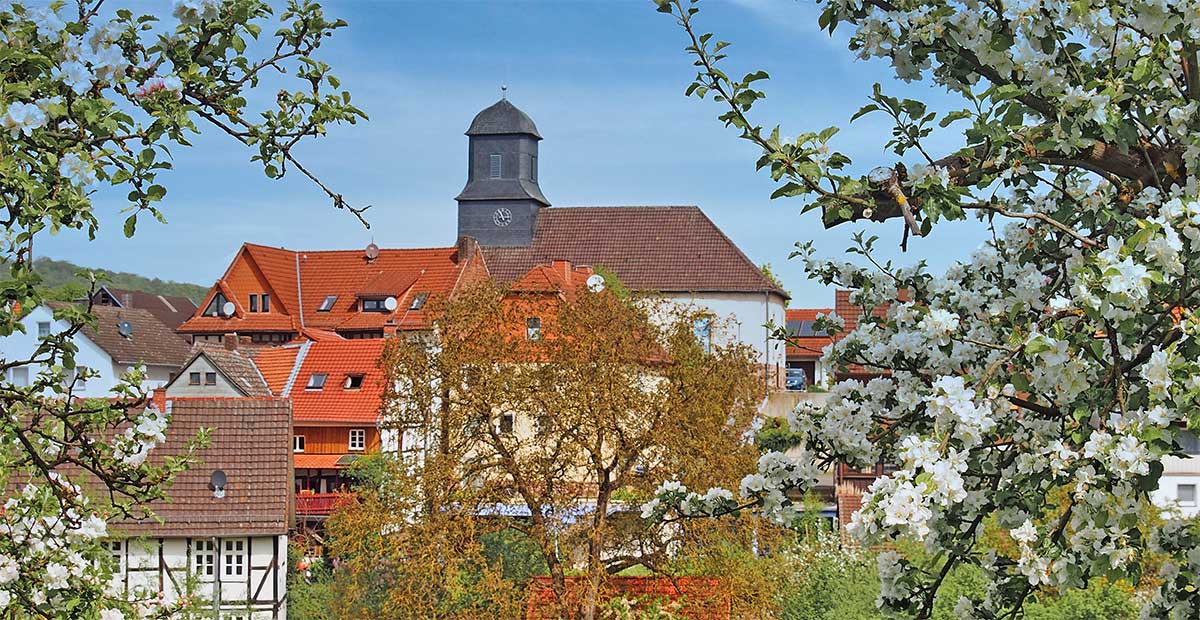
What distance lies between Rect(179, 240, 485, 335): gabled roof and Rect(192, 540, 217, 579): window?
29674 millimetres

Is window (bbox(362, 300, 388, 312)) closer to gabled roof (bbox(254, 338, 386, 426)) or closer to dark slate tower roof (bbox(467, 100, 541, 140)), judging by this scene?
dark slate tower roof (bbox(467, 100, 541, 140))

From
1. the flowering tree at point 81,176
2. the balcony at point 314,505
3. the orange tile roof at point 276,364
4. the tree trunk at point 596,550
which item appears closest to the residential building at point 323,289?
the orange tile roof at point 276,364

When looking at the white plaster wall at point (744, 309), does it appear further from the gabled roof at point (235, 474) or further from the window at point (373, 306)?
the gabled roof at point (235, 474)

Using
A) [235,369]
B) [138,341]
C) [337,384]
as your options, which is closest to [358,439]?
[337,384]

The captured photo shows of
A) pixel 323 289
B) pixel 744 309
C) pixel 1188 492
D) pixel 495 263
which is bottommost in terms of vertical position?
pixel 1188 492

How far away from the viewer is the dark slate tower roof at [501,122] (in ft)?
199

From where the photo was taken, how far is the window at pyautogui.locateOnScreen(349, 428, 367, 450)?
38688mm

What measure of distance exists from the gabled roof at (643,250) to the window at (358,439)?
18.7 metres

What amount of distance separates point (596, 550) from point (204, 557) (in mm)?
9436

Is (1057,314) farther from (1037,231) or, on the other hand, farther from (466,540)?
(466,540)

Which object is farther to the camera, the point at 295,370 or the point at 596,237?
the point at 596,237

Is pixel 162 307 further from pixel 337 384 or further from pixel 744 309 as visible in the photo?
pixel 337 384

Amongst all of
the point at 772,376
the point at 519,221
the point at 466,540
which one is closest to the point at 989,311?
the point at 466,540

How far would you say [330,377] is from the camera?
1586 inches
